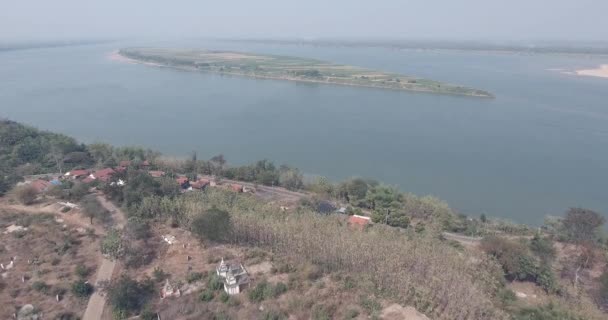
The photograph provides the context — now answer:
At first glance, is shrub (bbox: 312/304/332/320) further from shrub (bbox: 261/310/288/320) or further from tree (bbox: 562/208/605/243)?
tree (bbox: 562/208/605/243)

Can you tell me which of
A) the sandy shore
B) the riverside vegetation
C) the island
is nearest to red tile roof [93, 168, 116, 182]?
the riverside vegetation

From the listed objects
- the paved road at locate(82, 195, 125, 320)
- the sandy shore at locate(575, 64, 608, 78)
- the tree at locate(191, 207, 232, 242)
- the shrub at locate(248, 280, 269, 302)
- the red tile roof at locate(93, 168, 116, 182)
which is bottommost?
the paved road at locate(82, 195, 125, 320)

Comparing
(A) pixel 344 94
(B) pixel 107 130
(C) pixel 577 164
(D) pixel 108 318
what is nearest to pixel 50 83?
(B) pixel 107 130

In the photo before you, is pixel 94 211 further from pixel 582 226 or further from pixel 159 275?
pixel 582 226

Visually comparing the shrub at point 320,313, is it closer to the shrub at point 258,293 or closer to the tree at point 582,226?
the shrub at point 258,293

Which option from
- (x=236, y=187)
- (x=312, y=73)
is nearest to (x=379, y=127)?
(x=236, y=187)
